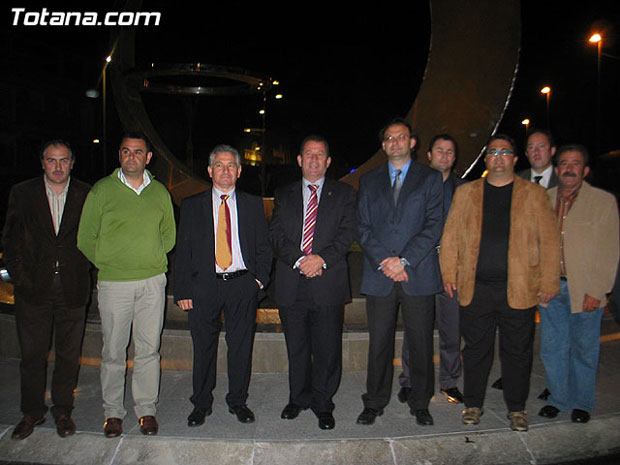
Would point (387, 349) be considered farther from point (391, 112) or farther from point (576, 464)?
point (391, 112)

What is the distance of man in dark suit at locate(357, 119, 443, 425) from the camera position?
10.6 ft

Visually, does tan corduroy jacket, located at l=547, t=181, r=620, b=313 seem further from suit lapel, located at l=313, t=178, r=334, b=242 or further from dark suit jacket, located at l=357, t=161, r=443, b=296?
suit lapel, located at l=313, t=178, r=334, b=242

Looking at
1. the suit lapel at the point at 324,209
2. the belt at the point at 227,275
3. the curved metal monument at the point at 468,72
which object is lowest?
the belt at the point at 227,275

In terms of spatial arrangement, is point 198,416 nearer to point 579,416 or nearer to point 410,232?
point 410,232

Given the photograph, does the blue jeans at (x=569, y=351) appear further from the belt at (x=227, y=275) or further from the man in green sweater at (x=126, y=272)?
the man in green sweater at (x=126, y=272)

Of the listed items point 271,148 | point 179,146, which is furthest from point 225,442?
point 179,146

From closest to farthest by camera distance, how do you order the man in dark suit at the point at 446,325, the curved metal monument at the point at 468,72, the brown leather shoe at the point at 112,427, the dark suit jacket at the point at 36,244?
the brown leather shoe at the point at 112,427
the dark suit jacket at the point at 36,244
the man in dark suit at the point at 446,325
the curved metal monument at the point at 468,72

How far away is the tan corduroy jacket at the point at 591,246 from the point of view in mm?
3201

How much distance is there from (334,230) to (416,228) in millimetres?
569

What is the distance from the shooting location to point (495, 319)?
3.30m

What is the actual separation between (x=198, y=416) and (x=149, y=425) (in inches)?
12.5

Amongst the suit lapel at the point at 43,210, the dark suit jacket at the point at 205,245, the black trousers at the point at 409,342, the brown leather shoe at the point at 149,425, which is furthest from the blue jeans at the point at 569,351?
the suit lapel at the point at 43,210

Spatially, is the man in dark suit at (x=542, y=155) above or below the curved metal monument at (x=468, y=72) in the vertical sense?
below

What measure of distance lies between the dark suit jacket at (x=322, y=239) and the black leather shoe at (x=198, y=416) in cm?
91
